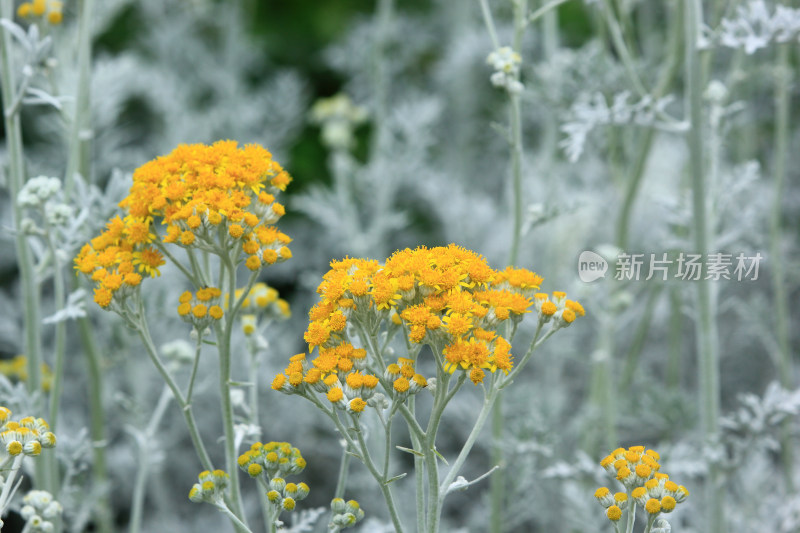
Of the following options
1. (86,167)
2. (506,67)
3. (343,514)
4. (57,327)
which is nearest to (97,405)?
(57,327)

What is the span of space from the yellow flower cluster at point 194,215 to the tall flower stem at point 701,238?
3.86ft

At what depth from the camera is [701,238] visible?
213cm

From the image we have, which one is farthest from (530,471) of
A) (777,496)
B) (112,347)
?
(112,347)

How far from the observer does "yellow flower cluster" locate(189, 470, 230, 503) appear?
134cm

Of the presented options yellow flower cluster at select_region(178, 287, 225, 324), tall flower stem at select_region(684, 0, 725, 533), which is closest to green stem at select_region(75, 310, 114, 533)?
yellow flower cluster at select_region(178, 287, 225, 324)

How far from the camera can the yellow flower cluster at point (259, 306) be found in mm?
1775

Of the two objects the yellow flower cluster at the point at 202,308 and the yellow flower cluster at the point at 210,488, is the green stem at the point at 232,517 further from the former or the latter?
the yellow flower cluster at the point at 202,308

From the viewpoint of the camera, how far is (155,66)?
445 centimetres

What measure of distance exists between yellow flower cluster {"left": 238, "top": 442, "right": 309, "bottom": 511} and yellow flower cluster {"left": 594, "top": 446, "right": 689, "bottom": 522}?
0.50 metres

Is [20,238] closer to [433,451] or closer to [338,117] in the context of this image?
[433,451]

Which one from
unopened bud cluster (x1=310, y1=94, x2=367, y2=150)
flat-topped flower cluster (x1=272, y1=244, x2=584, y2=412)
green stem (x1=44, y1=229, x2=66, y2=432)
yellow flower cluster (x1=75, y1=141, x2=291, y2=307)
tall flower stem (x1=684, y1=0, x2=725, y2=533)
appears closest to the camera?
flat-topped flower cluster (x1=272, y1=244, x2=584, y2=412)

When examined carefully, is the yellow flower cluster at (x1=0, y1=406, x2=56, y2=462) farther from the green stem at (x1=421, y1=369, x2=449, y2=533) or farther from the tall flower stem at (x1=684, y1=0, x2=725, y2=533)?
the tall flower stem at (x1=684, y1=0, x2=725, y2=533)

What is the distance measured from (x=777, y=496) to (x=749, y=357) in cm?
99

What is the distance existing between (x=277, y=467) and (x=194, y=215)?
0.46 meters
